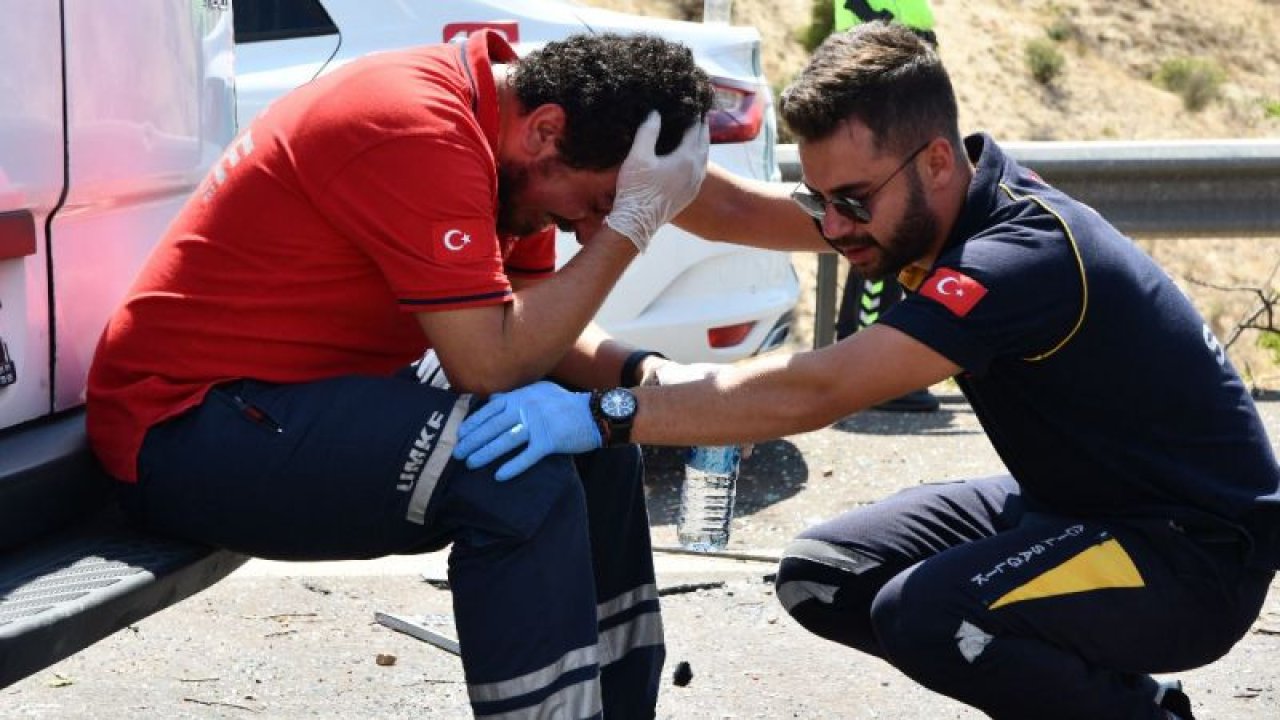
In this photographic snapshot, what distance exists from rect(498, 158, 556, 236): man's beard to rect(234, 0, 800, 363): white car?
241cm

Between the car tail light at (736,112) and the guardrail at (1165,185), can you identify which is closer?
the car tail light at (736,112)

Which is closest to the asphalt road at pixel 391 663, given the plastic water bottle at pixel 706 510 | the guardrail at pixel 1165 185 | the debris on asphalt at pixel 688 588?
the debris on asphalt at pixel 688 588

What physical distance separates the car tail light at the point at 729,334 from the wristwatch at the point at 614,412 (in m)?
2.99

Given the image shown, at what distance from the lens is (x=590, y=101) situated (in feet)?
11.5

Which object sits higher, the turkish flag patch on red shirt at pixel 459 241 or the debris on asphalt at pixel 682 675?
the turkish flag patch on red shirt at pixel 459 241

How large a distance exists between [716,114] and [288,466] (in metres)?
3.30

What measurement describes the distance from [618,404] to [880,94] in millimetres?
772

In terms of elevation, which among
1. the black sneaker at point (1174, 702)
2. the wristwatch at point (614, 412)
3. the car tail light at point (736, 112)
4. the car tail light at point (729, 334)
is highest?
the wristwatch at point (614, 412)

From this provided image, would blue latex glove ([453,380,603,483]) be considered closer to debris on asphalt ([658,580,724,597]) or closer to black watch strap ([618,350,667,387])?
black watch strap ([618,350,667,387])

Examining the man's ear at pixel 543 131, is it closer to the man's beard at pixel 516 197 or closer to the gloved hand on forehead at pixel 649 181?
the man's beard at pixel 516 197

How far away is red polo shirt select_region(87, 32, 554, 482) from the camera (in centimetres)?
328

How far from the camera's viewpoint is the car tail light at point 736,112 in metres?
6.30

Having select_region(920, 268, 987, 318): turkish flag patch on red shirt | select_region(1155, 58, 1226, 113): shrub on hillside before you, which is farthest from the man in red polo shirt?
select_region(1155, 58, 1226, 113): shrub on hillside

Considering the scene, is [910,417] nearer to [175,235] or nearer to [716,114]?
[716,114]
